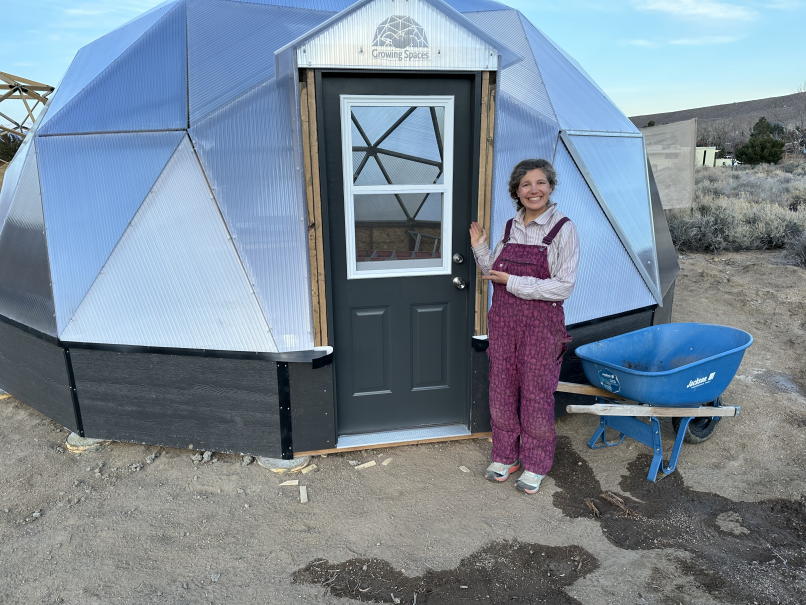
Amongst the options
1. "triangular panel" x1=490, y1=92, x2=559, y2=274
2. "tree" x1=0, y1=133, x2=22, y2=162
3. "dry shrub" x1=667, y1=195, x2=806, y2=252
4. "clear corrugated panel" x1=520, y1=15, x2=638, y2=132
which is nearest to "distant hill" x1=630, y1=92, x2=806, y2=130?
"dry shrub" x1=667, y1=195, x2=806, y2=252

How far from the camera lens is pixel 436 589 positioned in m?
3.23

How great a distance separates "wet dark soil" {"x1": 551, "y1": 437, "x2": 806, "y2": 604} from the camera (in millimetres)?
3191

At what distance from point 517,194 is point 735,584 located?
8.75 feet

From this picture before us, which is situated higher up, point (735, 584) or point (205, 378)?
point (205, 378)

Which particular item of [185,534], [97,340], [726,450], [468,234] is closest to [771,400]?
[726,450]

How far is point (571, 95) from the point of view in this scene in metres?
5.39

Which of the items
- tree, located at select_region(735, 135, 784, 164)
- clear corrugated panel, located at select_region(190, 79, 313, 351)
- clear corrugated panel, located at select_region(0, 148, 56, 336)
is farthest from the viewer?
tree, located at select_region(735, 135, 784, 164)

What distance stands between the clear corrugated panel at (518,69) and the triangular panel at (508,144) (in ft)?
0.40

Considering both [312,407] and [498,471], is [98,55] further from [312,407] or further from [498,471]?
[498,471]

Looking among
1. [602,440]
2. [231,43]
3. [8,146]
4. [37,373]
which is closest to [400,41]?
[231,43]

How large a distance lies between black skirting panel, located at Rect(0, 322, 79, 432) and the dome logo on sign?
3.38 metres

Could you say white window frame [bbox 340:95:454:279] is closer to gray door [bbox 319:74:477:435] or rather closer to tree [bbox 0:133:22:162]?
gray door [bbox 319:74:477:435]

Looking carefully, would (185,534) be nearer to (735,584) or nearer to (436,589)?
(436,589)

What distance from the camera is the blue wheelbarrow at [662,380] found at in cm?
401
